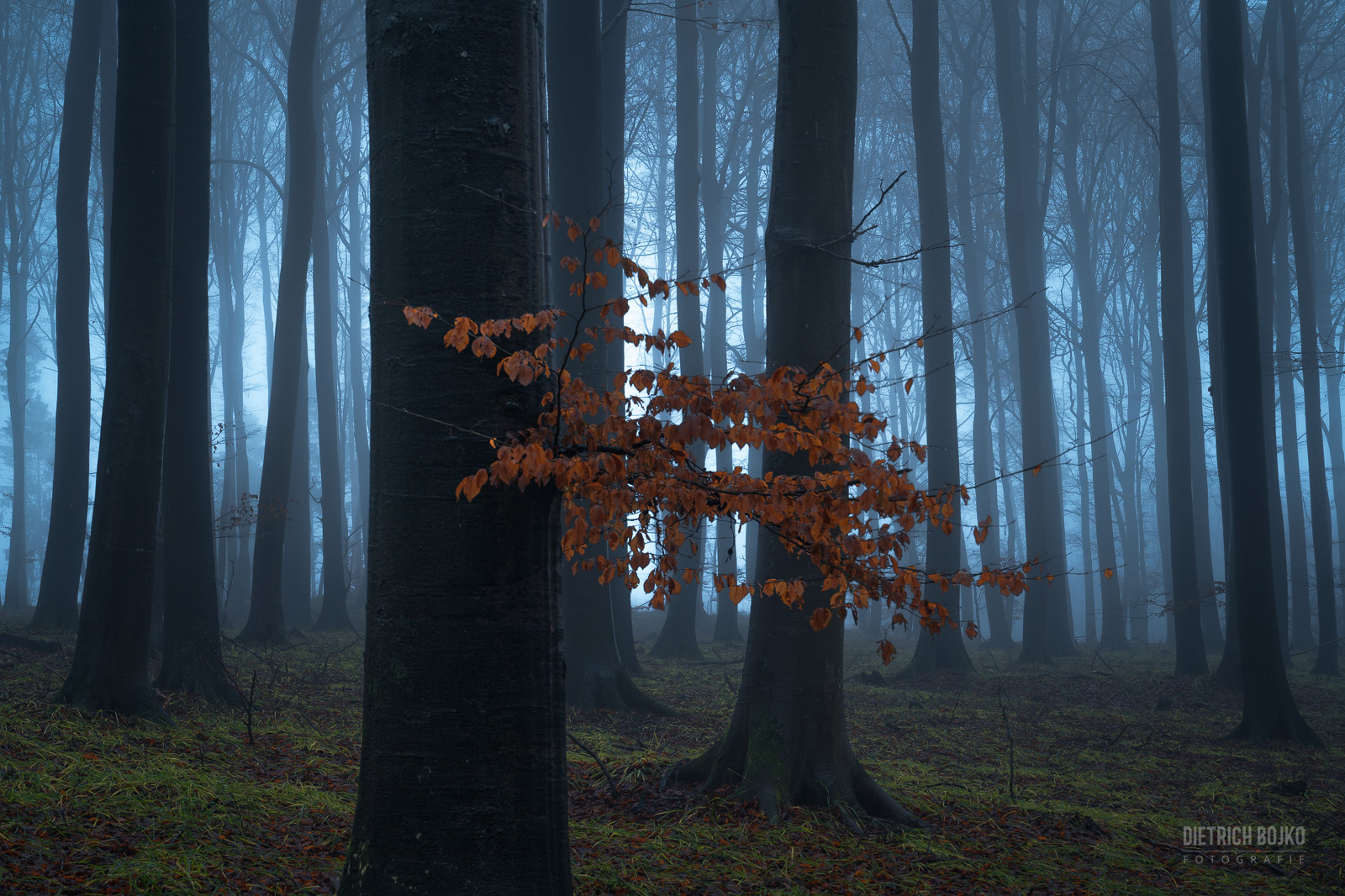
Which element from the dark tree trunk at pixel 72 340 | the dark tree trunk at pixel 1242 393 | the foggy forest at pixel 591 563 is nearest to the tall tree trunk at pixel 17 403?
the foggy forest at pixel 591 563

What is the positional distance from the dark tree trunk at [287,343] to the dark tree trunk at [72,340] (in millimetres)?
2495

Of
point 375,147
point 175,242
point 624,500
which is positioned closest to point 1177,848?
point 624,500

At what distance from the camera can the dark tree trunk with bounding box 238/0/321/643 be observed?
13.1m

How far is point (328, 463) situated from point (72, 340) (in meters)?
5.12

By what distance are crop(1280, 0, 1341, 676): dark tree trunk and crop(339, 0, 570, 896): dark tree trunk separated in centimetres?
1532

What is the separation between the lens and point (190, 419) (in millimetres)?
8797

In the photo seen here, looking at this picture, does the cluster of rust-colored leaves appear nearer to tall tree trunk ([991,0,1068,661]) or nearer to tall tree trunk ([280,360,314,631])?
tall tree trunk ([991,0,1068,661])

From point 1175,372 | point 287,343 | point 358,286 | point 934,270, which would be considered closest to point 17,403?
point 358,286

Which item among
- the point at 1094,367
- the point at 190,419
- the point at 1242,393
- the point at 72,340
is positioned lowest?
the point at 190,419

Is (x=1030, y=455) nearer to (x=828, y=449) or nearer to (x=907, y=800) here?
(x=907, y=800)

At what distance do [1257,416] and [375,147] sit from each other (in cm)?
1025

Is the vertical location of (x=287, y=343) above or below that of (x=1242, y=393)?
above

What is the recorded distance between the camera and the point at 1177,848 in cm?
493

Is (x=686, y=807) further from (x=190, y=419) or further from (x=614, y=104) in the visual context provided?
(x=614, y=104)
